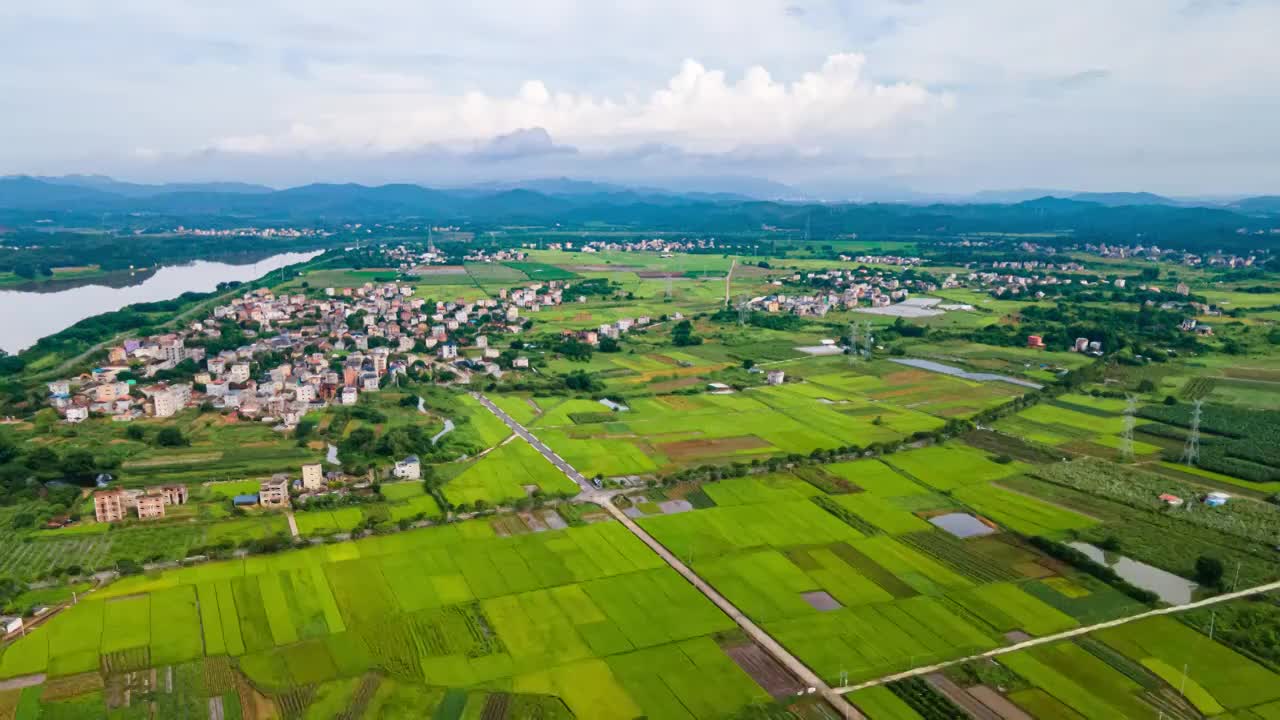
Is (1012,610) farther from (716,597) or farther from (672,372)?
(672,372)

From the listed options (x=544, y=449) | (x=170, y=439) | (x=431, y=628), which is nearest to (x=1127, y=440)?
(x=544, y=449)

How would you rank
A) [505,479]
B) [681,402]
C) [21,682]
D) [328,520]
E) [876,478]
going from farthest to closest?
1. [681,402]
2. [876,478]
3. [505,479]
4. [328,520]
5. [21,682]

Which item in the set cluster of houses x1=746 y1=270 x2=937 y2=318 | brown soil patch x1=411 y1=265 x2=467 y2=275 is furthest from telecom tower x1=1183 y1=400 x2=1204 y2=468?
brown soil patch x1=411 y1=265 x2=467 y2=275

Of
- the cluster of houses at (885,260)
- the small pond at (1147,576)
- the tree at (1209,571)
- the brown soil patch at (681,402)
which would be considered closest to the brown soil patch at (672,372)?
the brown soil patch at (681,402)

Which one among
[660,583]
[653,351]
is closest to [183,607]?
[660,583]

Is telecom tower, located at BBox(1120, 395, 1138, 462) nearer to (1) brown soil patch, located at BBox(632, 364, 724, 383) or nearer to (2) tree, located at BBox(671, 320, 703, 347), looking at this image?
(1) brown soil patch, located at BBox(632, 364, 724, 383)
